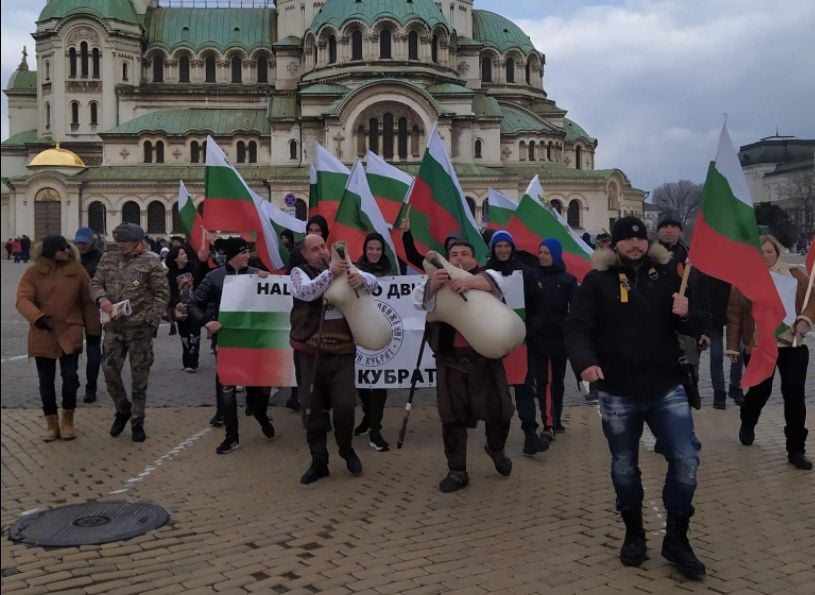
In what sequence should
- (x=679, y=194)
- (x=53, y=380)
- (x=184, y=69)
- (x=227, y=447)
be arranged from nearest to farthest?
(x=227, y=447) < (x=53, y=380) < (x=184, y=69) < (x=679, y=194)

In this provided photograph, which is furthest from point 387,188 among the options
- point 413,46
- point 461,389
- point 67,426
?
point 413,46

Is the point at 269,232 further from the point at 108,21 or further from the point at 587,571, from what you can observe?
the point at 108,21

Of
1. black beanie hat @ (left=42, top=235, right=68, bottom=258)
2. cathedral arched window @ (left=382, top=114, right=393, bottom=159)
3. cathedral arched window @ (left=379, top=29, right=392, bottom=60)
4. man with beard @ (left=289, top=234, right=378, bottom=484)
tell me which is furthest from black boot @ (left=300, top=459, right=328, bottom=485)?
cathedral arched window @ (left=379, top=29, right=392, bottom=60)

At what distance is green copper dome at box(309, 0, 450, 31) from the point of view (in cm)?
5859

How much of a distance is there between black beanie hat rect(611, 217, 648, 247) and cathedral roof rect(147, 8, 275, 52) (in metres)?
65.9

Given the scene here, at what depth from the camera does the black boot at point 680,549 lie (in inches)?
203

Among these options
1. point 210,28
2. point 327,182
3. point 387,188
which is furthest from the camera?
point 210,28

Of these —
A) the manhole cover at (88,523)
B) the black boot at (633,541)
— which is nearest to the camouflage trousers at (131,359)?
the manhole cover at (88,523)

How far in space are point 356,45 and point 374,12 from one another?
2632mm

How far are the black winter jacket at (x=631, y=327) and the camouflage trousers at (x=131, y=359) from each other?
17.6ft

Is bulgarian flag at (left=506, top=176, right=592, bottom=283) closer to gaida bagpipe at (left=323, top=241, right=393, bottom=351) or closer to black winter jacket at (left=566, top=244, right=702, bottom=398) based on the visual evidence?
gaida bagpipe at (left=323, top=241, right=393, bottom=351)

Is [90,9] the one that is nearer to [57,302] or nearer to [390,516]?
[57,302]

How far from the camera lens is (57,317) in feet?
28.7

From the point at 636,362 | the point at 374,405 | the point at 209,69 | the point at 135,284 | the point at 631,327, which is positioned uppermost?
the point at 209,69
